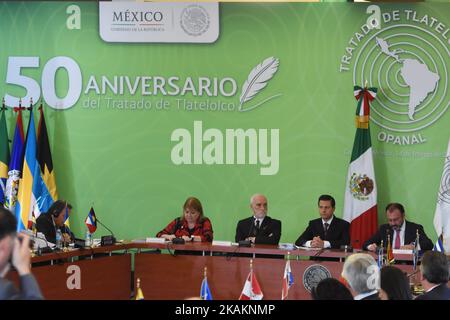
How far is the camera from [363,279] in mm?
3549

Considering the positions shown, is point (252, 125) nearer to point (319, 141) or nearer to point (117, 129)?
point (319, 141)

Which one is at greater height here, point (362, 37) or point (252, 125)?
point (362, 37)

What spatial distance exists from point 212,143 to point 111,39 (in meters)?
1.76

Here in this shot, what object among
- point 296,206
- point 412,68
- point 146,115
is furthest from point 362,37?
point 146,115

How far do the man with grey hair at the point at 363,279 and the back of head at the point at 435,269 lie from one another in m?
0.75

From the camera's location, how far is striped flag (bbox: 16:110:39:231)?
332 inches

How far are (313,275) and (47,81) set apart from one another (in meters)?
4.16

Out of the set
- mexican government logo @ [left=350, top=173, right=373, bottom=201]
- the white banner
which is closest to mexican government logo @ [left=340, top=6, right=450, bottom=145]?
mexican government logo @ [left=350, top=173, right=373, bottom=201]

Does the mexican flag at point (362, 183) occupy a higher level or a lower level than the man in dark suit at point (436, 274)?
higher

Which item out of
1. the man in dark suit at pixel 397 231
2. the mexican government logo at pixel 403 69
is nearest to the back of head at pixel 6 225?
the man in dark suit at pixel 397 231

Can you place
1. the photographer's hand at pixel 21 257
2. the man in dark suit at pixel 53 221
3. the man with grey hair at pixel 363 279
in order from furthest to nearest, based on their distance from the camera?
1. the man in dark suit at pixel 53 221
2. the man with grey hair at pixel 363 279
3. the photographer's hand at pixel 21 257

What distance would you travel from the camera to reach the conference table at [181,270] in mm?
6602

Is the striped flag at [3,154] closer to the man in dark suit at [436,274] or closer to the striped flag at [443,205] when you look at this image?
the striped flag at [443,205]

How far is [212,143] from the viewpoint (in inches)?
347
